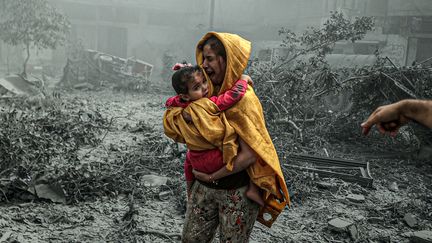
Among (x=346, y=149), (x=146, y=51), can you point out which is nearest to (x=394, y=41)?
(x=346, y=149)

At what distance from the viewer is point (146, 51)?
26.3 m

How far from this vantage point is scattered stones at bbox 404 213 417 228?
439cm

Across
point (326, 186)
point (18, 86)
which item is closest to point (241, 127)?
→ point (326, 186)

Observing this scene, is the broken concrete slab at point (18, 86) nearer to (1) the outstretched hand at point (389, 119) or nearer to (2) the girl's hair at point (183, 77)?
(2) the girl's hair at point (183, 77)

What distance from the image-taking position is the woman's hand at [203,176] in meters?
2.00

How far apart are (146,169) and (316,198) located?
8.10 ft

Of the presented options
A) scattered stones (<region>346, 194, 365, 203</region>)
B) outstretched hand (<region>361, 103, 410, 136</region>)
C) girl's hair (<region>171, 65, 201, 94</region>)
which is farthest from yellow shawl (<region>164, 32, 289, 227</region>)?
scattered stones (<region>346, 194, 365, 203</region>)

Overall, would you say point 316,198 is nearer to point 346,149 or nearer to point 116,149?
point 346,149

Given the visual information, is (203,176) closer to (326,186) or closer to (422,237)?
(422,237)

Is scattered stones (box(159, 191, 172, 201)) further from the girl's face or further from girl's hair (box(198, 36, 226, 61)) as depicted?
girl's hair (box(198, 36, 226, 61))

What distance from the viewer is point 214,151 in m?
1.98

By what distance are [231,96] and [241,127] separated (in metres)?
0.17

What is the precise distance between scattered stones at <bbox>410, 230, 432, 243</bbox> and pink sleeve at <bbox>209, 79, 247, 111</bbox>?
3.13 meters

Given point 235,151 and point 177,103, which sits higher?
point 177,103
